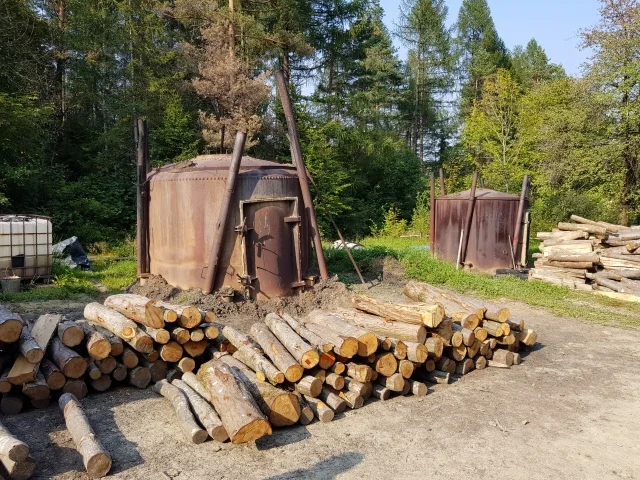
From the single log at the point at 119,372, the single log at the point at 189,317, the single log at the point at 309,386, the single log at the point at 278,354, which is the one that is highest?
the single log at the point at 189,317

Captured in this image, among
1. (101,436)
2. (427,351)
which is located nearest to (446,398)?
(427,351)

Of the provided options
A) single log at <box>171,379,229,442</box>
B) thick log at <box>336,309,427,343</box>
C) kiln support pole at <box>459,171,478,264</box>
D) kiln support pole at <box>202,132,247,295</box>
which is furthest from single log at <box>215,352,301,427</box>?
kiln support pole at <box>459,171,478,264</box>

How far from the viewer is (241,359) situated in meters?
5.70

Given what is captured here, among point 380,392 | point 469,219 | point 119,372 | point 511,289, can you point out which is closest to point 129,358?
point 119,372

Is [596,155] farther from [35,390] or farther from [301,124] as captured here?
[35,390]

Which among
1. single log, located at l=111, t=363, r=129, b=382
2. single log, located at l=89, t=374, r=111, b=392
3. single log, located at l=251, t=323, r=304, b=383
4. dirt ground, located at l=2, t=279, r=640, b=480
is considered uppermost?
single log, located at l=251, t=323, r=304, b=383

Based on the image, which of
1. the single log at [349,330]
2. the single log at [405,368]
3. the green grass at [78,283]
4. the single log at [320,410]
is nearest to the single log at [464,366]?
the single log at [405,368]

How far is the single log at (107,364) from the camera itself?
216 inches

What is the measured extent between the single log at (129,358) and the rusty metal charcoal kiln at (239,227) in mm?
3082

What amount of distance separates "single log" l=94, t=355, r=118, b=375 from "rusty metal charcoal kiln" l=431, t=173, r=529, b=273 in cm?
1063

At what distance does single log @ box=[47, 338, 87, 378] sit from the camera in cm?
520

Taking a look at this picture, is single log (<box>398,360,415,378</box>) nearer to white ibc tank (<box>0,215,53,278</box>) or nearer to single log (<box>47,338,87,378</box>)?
single log (<box>47,338,87,378</box>)

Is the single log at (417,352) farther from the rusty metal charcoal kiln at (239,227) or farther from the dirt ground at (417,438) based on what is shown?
the rusty metal charcoal kiln at (239,227)

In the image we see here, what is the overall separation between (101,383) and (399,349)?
10.9 feet
